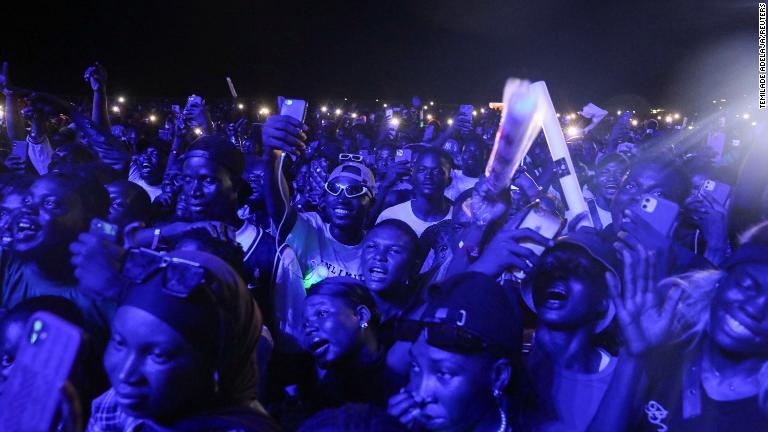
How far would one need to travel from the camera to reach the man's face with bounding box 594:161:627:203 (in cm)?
498

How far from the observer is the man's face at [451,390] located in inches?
67.9

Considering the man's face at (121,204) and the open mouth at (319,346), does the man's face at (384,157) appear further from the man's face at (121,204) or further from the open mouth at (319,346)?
the open mouth at (319,346)

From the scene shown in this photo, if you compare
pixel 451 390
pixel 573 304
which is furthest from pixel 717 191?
pixel 451 390

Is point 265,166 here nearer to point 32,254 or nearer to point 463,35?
point 32,254

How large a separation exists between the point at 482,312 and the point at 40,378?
1323mm

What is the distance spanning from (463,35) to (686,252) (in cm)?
3070

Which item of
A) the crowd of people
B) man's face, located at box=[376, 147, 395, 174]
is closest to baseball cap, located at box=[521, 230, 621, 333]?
the crowd of people

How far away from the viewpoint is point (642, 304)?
6.01ft

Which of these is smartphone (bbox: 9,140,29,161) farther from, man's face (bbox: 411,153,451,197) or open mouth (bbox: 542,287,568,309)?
open mouth (bbox: 542,287,568,309)

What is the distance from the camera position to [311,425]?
1582 millimetres

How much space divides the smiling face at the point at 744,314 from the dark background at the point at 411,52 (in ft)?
75.2

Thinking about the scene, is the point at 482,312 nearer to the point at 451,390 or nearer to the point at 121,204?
the point at 451,390

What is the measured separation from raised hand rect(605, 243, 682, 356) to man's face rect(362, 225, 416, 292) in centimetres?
127

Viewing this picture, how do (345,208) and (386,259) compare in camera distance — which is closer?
(386,259)
